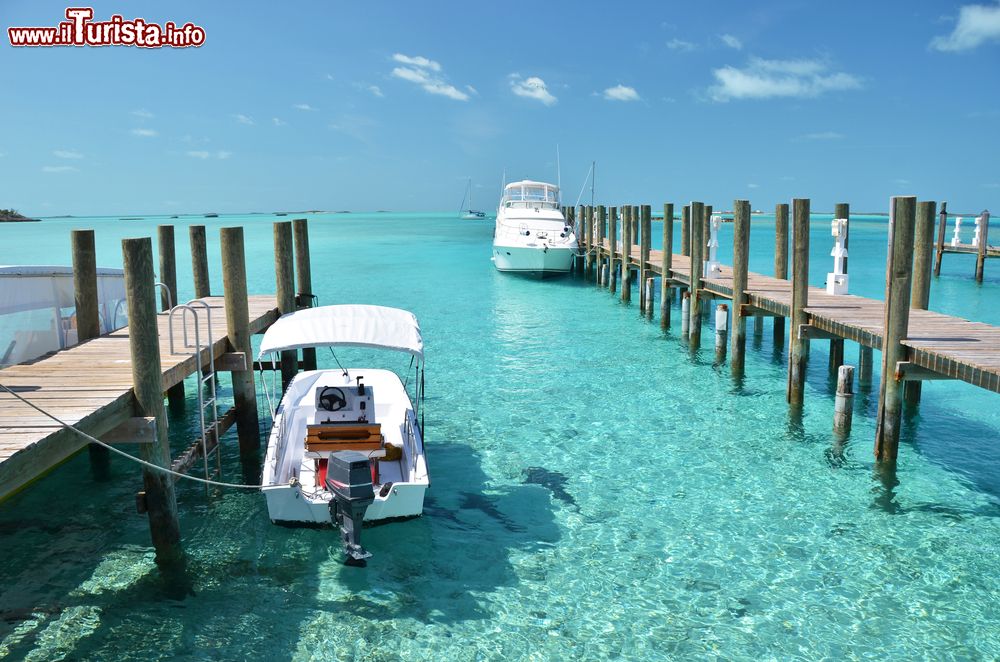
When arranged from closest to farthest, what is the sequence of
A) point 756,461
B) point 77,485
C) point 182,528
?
1. point 182,528
2. point 77,485
3. point 756,461

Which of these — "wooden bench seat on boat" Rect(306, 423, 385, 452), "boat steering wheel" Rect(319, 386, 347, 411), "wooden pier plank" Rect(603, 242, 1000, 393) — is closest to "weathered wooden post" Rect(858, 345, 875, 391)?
"wooden pier plank" Rect(603, 242, 1000, 393)

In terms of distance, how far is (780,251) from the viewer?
1426 cm

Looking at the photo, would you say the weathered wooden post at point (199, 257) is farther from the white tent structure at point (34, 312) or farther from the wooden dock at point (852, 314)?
the wooden dock at point (852, 314)

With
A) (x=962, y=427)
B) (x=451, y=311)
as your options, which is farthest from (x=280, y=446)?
(x=451, y=311)

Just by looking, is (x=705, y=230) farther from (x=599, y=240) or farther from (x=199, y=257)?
(x=599, y=240)

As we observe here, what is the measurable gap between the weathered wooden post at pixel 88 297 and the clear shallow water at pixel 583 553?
0.85 ft

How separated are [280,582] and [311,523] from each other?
58 centimetres

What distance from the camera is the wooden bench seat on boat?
7660mm

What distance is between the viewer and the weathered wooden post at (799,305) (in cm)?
1064

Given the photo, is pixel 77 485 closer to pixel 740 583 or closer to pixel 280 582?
pixel 280 582

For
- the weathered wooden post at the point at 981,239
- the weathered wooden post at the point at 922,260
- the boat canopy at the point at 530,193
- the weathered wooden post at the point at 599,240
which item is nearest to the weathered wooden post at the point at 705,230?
the weathered wooden post at the point at 922,260

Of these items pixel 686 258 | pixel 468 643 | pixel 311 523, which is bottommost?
pixel 468 643

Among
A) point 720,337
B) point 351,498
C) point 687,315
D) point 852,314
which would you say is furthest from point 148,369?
point 687,315

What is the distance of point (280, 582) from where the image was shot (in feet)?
21.8
